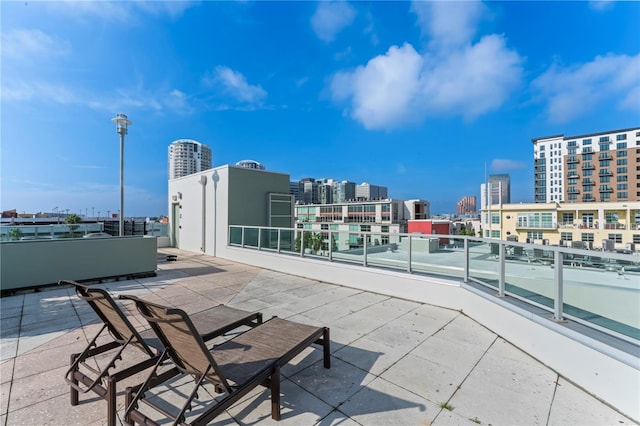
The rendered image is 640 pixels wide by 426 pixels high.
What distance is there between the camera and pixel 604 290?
2.58 meters

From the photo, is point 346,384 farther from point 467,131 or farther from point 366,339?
point 467,131

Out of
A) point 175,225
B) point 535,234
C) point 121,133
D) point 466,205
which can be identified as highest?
point 466,205

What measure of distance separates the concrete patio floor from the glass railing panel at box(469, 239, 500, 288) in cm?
69

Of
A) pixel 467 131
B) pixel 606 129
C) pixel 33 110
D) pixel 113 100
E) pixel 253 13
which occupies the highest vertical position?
pixel 606 129

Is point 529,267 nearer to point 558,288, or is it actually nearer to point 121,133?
point 558,288

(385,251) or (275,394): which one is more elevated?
(385,251)

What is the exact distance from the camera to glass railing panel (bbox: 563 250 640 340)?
2.30 meters

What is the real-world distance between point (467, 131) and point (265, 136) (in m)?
43.0

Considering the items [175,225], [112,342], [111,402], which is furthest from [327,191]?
[111,402]

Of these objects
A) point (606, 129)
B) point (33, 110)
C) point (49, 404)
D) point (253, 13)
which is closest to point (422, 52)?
point (253, 13)

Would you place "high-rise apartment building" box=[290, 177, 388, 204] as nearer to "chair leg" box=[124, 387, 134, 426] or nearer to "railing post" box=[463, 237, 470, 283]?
"railing post" box=[463, 237, 470, 283]

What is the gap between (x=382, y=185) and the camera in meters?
141

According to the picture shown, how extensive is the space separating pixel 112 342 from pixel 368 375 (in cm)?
239

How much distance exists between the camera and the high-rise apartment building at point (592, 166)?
70656 mm
